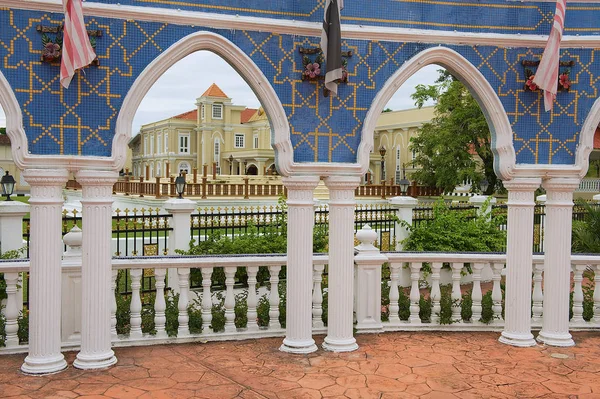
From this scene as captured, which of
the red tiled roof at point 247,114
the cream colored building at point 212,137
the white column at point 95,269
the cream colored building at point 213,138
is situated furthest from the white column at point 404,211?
the red tiled roof at point 247,114

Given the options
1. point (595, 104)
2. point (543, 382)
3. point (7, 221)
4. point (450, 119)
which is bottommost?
point (543, 382)

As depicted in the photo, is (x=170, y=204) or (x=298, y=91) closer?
(x=298, y=91)

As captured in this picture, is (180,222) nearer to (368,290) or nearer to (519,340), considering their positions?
(368,290)

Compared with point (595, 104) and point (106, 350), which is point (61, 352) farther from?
point (595, 104)

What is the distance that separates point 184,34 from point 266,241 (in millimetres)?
4726

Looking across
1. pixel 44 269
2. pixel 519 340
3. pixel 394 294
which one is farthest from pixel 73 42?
pixel 519 340

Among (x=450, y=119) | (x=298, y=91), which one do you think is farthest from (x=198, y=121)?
(x=298, y=91)

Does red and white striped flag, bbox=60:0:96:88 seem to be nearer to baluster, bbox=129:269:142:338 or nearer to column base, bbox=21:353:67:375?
baluster, bbox=129:269:142:338

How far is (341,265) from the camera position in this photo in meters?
6.15

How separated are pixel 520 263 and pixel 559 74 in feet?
6.53

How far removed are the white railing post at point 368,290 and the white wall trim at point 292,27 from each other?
90.8 inches

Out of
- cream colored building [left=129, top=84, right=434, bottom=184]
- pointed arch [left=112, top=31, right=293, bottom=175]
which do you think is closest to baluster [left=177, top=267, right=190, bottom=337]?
pointed arch [left=112, top=31, right=293, bottom=175]

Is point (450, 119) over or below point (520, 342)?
over

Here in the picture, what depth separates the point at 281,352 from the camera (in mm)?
6035
